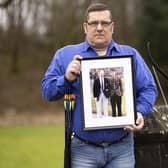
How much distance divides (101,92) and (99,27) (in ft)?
1.49

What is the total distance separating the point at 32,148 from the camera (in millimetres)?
13250

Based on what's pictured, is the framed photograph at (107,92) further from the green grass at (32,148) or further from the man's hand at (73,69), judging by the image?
the green grass at (32,148)

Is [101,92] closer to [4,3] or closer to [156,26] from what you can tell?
[4,3]

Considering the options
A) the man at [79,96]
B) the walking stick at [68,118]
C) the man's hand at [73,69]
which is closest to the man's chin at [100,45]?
the man at [79,96]

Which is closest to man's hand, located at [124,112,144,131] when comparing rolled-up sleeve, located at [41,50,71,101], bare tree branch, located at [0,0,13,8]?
rolled-up sleeve, located at [41,50,71,101]

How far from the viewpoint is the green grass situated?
10359 millimetres

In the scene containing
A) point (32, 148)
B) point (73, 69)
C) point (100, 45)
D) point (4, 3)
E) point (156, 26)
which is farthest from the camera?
point (156, 26)

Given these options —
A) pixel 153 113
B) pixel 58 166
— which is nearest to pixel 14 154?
pixel 58 166

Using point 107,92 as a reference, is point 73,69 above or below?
above

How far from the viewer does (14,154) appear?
38.7 feet

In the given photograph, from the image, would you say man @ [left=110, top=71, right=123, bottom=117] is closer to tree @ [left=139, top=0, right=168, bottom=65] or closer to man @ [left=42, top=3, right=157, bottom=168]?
man @ [left=42, top=3, right=157, bottom=168]

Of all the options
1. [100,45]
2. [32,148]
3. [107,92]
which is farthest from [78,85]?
[32,148]

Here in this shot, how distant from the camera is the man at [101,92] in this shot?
12.0ft

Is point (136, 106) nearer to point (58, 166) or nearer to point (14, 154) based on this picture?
point (58, 166)
